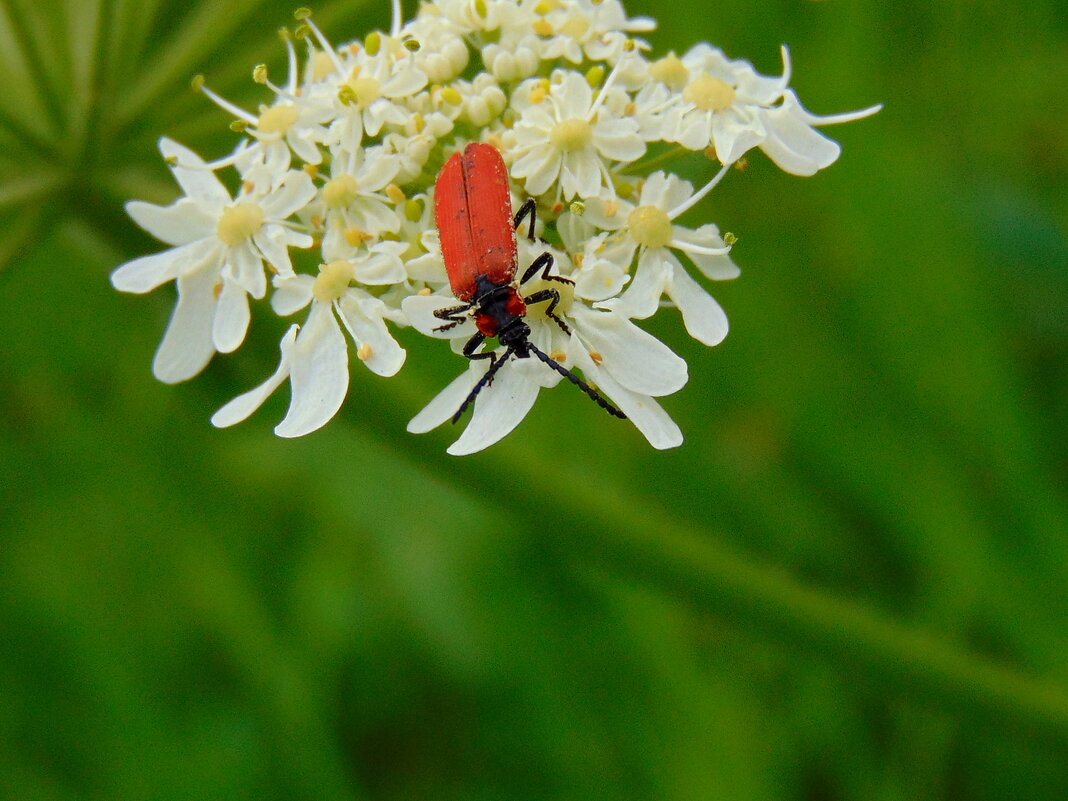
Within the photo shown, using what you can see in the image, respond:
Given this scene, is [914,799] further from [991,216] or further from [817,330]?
[991,216]

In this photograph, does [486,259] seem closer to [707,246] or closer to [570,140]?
[570,140]

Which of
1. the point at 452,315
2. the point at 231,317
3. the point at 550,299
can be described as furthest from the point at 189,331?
the point at 550,299

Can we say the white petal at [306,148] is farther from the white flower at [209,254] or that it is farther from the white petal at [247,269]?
the white petal at [247,269]

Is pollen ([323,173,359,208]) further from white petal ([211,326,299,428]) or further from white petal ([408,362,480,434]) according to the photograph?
white petal ([408,362,480,434])

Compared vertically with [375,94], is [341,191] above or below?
below

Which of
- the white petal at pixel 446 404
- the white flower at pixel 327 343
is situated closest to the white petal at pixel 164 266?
the white flower at pixel 327 343

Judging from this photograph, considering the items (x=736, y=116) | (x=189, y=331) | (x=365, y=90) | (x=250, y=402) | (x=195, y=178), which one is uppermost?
(x=736, y=116)

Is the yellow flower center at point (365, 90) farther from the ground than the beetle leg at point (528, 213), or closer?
farther from the ground
